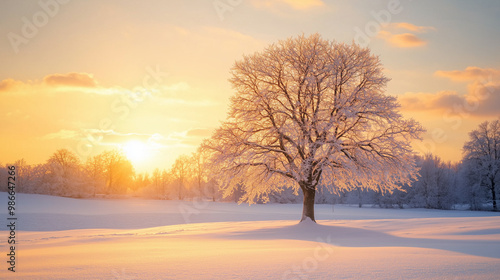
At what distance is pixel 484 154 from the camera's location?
47.1 metres

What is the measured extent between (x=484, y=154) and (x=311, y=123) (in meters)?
43.0

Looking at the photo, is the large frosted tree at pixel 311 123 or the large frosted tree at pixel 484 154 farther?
the large frosted tree at pixel 484 154

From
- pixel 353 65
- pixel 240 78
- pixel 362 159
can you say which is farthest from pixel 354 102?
pixel 240 78

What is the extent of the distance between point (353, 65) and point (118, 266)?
54.9 feet

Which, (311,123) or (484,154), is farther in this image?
(484,154)

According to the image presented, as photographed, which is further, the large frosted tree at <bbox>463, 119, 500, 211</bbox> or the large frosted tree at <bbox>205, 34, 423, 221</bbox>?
the large frosted tree at <bbox>463, 119, 500, 211</bbox>

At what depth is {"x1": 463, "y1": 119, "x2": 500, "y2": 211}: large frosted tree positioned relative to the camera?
45875 millimetres

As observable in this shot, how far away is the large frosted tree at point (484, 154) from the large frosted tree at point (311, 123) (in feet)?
121

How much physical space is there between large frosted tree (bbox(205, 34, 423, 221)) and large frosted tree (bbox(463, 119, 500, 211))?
37015 millimetres

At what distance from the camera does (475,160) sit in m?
47.4

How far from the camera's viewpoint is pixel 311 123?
1839 centimetres

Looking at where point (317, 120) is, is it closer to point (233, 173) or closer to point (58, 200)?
point (233, 173)

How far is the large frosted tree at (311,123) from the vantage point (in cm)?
1845

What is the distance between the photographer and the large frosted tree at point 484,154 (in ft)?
151
